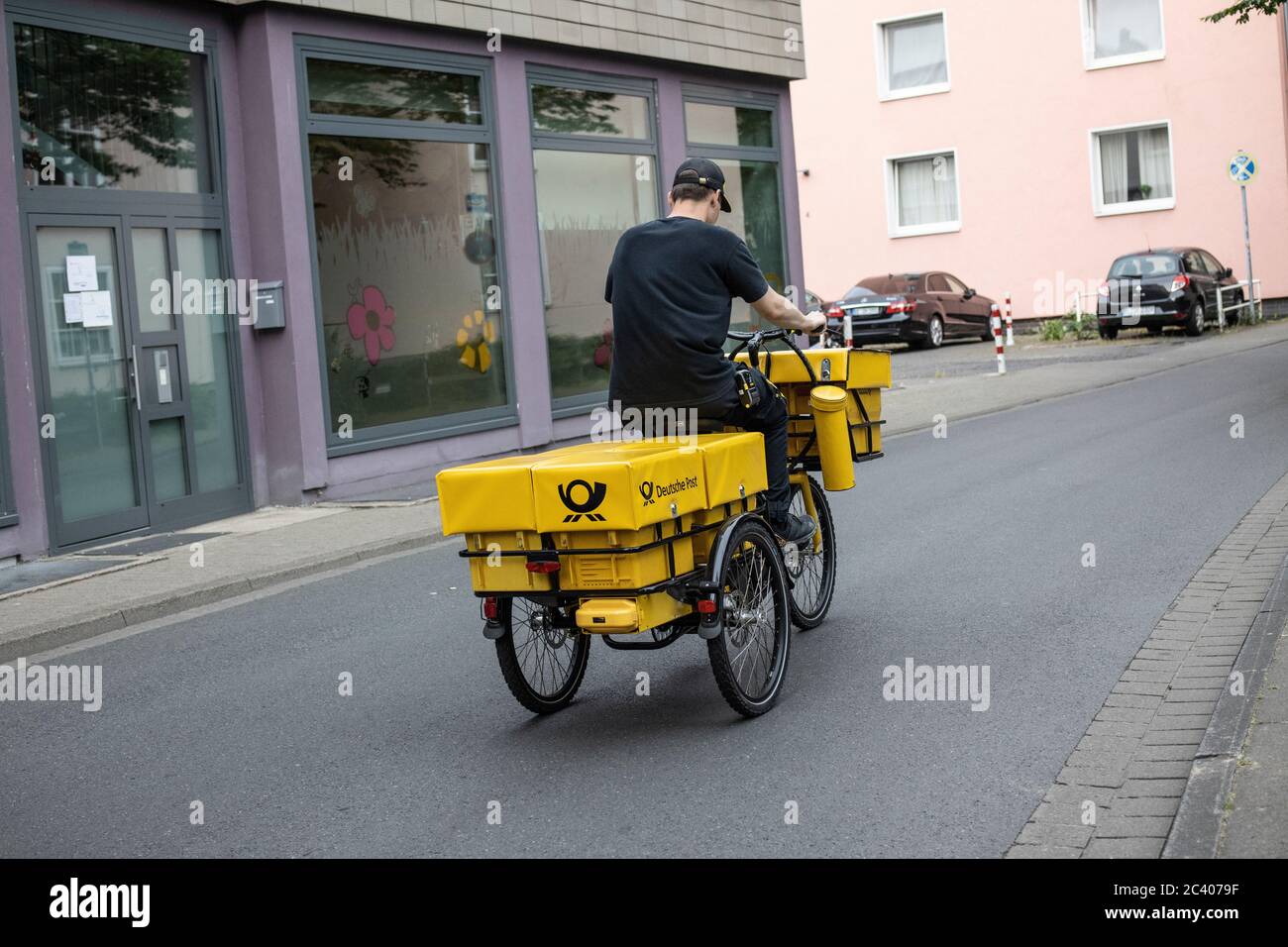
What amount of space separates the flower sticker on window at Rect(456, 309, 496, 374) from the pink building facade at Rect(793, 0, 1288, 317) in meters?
21.4

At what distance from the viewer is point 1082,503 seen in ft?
35.4

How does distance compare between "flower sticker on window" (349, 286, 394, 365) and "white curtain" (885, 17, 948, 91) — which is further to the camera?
"white curtain" (885, 17, 948, 91)

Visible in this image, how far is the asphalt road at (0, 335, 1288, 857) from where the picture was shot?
4938mm

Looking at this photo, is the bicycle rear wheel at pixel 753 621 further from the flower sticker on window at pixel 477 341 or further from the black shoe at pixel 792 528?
the flower sticker on window at pixel 477 341

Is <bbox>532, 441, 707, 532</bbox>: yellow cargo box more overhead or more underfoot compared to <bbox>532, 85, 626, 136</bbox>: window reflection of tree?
more underfoot

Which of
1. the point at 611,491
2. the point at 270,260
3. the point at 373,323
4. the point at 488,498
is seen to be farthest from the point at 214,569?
the point at 611,491

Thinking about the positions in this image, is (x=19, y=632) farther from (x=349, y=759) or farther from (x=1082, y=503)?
(x=1082, y=503)

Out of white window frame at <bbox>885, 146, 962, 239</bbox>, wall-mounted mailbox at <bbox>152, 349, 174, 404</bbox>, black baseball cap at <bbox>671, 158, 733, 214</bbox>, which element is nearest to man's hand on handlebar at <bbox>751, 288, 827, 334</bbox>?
black baseball cap at <bbox>671, 158, 733, 214</bbox>

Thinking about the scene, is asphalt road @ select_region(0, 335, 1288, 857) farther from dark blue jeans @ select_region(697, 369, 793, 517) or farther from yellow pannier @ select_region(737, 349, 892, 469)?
yellow pannier @ select_region(737, 349, 892, 469)

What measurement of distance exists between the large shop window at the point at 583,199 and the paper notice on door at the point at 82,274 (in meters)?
5.41

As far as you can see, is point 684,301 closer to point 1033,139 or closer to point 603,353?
point 603,353

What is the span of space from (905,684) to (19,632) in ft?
16.2

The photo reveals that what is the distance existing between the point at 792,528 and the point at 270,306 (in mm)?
7460
